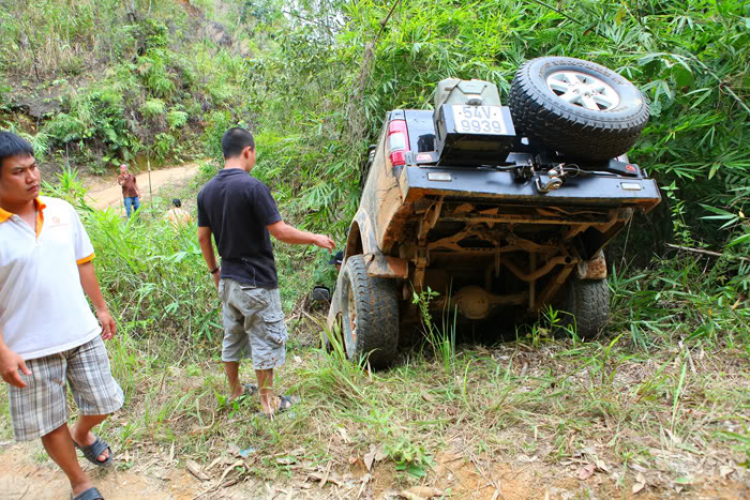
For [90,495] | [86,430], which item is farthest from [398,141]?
[90,495]

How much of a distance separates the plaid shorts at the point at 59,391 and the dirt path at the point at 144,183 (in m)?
11.7

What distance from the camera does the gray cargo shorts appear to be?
8.88 ft

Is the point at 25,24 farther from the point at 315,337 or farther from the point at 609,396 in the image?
the point at 609,396

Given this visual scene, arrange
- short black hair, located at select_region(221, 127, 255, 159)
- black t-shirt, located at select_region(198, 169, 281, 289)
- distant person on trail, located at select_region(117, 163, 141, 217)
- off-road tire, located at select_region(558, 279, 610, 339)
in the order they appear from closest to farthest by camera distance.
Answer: black t-shirt, located at select_region(198, 169, 281, 289)
short black hair, located at select_region(221, 127, 255, 159)
off-road tire, located at select_region(558, 279, 610, 339)
distant person on trail, located at select_region(117, 163, 141, 217)

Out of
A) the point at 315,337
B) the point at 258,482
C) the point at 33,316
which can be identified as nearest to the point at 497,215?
the point at 258,482

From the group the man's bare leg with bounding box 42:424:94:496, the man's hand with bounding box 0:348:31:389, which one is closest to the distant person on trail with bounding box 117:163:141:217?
the man's bare leg with bounding box 42:424:94:496

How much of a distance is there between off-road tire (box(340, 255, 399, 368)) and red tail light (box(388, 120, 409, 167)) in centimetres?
82

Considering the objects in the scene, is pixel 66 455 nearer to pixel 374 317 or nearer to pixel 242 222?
pixel 242 222

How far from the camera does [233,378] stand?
3.01 m

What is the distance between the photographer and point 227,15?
22.7 metres

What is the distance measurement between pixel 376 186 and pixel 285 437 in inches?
69.7

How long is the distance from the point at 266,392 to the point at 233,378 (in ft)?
1.01

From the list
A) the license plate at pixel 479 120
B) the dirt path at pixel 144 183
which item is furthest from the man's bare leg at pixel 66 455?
the dirt path at pixel 144 183

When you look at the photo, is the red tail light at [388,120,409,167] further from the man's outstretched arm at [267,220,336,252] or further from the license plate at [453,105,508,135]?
the man's outstretched arm at [267,220,336,252]
